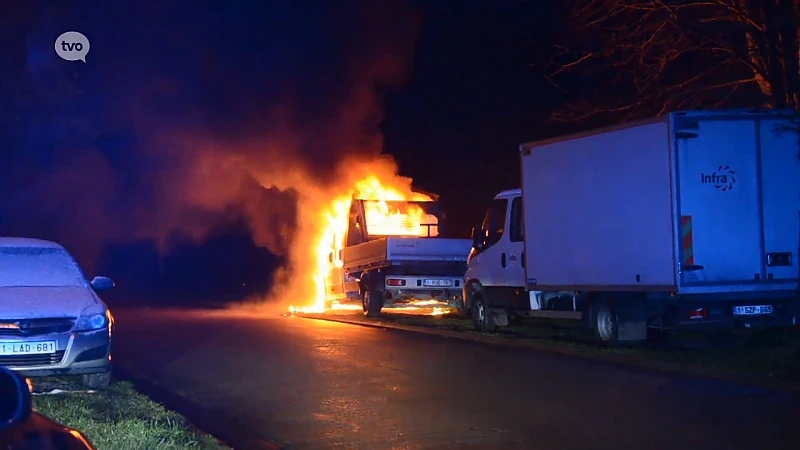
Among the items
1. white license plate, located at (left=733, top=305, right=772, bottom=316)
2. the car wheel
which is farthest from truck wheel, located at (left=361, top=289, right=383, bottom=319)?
the car wheel

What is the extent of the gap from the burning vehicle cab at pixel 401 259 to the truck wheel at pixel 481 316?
2.84 m

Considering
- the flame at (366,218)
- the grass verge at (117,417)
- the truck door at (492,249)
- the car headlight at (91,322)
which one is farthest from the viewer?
the flame at (366,218)

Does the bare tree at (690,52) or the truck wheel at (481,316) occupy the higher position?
the bare tree at (690,52)

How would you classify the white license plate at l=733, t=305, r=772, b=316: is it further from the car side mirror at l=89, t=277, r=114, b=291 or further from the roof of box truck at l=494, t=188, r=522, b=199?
the car side mirror at l=89, t=277, r=114, b=291

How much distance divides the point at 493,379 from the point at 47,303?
16.2 ft

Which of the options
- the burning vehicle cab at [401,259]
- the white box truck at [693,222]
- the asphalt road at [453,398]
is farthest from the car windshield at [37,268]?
the burning vehicle cab at [401,259]

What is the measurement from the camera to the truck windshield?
23188 mm

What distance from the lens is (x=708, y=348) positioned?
13.1m

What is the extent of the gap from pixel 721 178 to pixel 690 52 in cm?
429

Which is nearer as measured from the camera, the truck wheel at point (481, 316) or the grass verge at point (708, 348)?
the grass verge at point (708, 348)

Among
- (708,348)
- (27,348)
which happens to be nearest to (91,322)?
(27,348)

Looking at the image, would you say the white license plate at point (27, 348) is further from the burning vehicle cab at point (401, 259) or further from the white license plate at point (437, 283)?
the white license plate at point (437, 283)

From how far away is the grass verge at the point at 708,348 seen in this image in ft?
35.3

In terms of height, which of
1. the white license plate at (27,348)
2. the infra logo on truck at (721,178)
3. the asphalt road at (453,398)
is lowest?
the asphalt road at (453,398)
